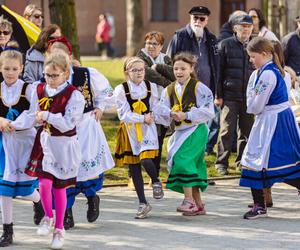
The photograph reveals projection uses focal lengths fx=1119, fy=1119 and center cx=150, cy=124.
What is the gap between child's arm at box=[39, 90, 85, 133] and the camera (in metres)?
9.38

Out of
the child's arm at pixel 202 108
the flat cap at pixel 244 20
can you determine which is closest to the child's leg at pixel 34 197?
the child's arm at pixel 202 108

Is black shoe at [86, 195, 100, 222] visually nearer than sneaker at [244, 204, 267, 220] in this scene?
Yes

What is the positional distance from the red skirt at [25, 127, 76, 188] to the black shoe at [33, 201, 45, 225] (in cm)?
81

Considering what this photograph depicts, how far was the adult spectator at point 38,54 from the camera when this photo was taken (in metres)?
11.0

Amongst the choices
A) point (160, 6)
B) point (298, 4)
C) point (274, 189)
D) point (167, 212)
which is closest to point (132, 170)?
point (167, 212)

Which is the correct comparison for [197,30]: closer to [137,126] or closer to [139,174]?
[137,126]

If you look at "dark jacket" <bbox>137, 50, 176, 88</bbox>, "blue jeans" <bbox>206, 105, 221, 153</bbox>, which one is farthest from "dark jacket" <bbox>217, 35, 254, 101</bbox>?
"blue jeans" <bbox>206, 105, 221, 153</bbox>

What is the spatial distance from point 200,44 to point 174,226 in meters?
3.46

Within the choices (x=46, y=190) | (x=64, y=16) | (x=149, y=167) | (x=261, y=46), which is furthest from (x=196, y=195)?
(x=64, y=16)

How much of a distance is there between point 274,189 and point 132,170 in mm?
2131

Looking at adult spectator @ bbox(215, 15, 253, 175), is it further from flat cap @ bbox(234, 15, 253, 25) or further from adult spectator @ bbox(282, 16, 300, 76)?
adult spectator @ bbox(282, 16, 300, 76)

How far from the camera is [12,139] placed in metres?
9.70

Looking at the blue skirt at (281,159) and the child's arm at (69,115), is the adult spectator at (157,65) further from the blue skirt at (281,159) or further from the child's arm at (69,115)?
the child's arm at (69,115)

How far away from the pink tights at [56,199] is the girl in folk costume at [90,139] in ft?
2.12
